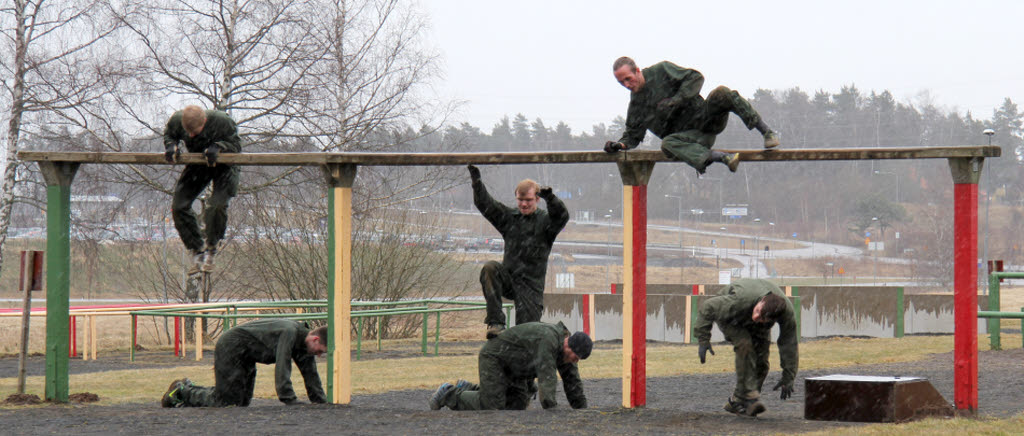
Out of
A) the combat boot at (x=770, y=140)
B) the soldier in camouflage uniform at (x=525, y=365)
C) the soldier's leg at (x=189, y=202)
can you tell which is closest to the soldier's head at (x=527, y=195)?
the soldier in camouflage uniform at (x=525, y=365)

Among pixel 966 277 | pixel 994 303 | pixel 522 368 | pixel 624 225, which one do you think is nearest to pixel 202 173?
pixel 522 368

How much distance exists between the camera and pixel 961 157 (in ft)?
24.2

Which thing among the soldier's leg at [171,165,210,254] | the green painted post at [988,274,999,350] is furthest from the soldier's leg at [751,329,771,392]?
the green painted post at [988,274,999,350]

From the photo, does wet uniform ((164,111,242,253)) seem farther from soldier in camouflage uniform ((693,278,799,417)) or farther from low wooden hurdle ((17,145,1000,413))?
soldier in camouflage uniform ((693,278,799,417))

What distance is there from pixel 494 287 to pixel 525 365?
0.64 m

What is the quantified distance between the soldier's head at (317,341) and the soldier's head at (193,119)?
1.94 m

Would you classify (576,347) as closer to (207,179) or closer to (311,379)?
(311,379)

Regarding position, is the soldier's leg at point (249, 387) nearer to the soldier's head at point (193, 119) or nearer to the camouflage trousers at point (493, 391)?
the camouflage trousers at point (493, 391)

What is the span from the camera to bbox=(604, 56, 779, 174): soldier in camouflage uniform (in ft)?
24.3

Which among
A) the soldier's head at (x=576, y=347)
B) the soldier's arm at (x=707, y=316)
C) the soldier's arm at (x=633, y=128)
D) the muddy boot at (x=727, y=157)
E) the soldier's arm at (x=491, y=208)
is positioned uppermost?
the soldier's arm at (x=633, y=128)

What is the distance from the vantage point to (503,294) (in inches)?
318

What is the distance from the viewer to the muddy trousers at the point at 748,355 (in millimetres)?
7633

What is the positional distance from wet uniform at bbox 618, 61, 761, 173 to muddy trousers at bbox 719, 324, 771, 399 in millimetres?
1352

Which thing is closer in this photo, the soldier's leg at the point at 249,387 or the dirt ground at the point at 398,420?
the dirt ground at the point at 398,420
